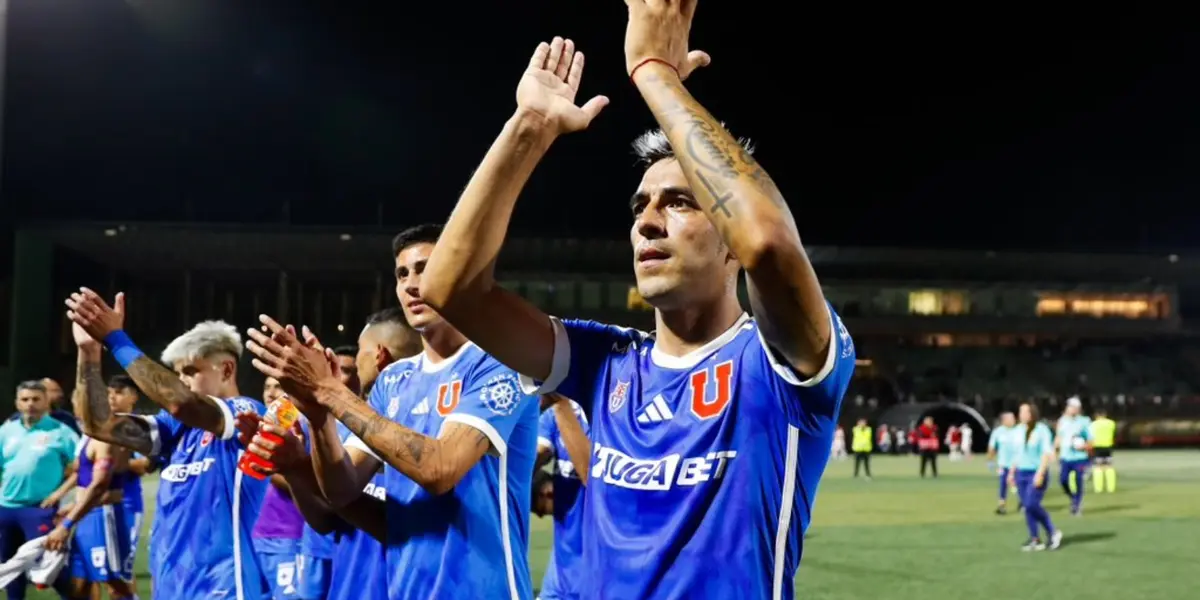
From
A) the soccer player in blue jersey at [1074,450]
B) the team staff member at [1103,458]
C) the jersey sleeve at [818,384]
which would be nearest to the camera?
the jersey sleeve at [818,384]

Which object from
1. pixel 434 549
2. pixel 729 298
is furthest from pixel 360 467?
pixel 729 298

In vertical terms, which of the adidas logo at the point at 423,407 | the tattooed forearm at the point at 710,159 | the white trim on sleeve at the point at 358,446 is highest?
the tattooed forearm at the point at 710,159

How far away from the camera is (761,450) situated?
8.73ft

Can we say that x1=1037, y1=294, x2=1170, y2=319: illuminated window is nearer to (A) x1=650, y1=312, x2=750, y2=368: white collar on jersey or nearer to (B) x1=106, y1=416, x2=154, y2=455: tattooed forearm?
(B) x1=106, y1=416, x2=154, y2=455: tattooed forearm

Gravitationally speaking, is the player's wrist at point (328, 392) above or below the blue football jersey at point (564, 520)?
above

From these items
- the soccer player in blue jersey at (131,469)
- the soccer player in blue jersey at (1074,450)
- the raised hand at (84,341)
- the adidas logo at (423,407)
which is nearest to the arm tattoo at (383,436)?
the adidas logo at (423,407)

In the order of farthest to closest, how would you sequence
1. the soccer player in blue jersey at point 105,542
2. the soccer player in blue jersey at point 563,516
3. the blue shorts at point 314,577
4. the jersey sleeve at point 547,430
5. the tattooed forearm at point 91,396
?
the soccer player in blue jersey at point 105,542
the jersey sleeve at point 547,430
the soccer player in blue jersey at point 563,516
the blue shorts at point 314,577
the tattooed forearm at point 91,396

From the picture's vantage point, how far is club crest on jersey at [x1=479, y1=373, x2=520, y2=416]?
13.6 ft

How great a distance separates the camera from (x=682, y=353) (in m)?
2.93

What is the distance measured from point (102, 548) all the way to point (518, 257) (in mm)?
44791

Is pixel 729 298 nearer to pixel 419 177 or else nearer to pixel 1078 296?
pixel 419 177

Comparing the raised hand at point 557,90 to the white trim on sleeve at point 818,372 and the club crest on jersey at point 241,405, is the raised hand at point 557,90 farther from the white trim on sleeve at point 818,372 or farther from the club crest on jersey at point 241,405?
the club crest on jersey at point 241,405

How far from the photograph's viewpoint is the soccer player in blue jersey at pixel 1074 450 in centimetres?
2170

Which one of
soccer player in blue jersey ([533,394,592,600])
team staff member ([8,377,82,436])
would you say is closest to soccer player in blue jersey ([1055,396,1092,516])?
soccer player in blue jersey ([533,394,592,600])
